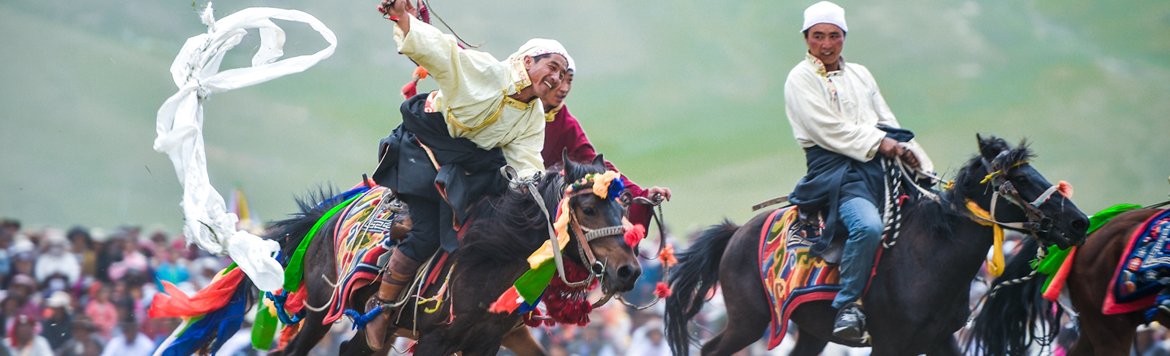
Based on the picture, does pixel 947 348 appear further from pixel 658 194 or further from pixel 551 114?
pixel 551 114

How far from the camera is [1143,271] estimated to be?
620 centimetres

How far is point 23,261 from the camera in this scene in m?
10.9

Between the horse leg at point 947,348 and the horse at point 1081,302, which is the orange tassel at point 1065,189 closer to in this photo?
the horse at point 1081,302

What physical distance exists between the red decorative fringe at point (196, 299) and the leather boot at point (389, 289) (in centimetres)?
137

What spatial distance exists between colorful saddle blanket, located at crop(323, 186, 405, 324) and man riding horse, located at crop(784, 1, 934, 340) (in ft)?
7.67

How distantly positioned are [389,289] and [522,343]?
0.98 m

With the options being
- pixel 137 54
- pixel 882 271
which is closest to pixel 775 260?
pixel 882 271

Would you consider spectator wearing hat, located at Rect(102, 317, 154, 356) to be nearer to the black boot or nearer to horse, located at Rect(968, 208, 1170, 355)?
the black boot

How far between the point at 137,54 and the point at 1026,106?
11.2 metres

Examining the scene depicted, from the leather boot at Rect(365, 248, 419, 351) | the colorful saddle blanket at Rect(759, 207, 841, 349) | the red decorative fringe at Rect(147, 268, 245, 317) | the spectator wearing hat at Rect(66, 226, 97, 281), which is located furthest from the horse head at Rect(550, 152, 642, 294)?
the spectator wearing hat at Rect(66, 226, 97, 281)

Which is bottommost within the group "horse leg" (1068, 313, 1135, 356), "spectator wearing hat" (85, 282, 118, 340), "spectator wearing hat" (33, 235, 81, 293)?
"spectator wearing hat" (85, 282, 118, 340)

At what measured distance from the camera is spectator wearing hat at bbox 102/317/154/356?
32.6ft

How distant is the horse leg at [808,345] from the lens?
7698mm

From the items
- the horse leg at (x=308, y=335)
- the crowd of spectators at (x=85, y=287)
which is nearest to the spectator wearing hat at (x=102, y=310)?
the crowd of spectators at (x=85, y=287)
